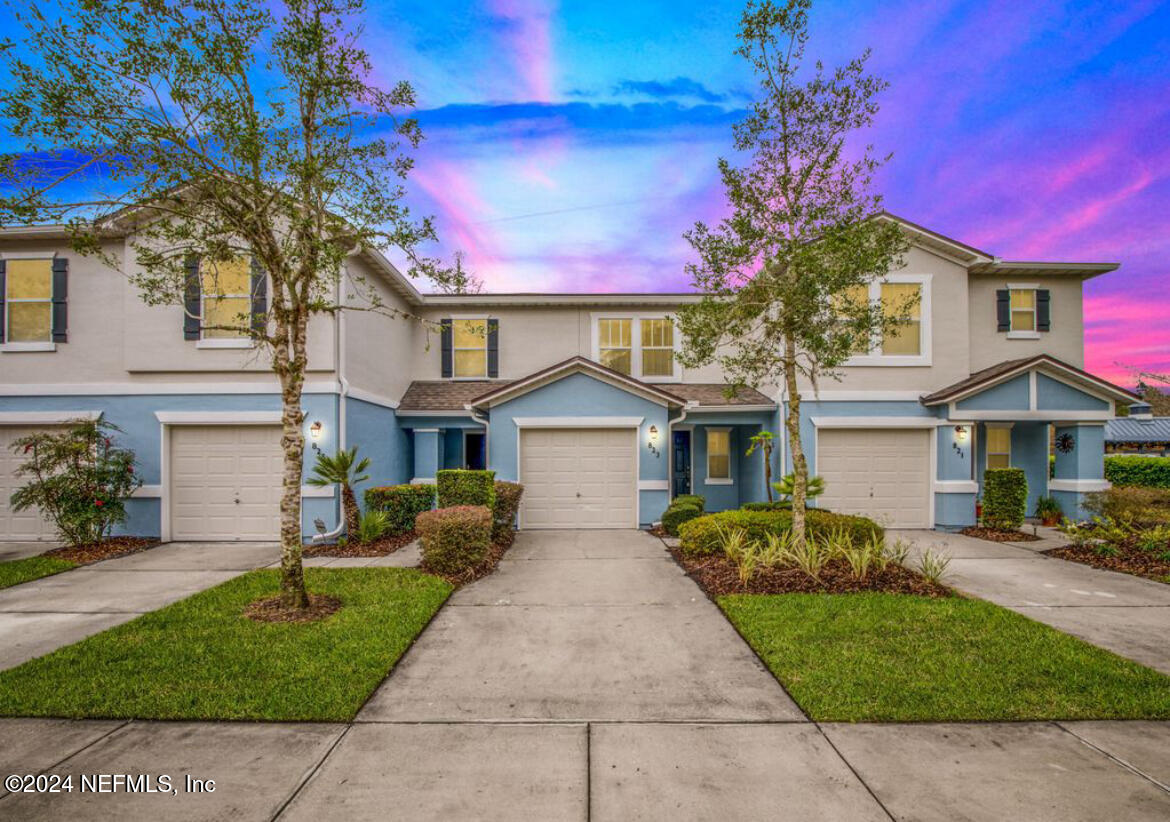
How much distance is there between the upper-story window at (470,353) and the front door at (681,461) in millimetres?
5906

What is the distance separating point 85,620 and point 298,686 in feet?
13.0

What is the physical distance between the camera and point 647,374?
14031mm

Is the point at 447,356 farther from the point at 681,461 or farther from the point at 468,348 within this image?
the point at 681,461

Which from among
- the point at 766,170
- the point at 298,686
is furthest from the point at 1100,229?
the point at 298,686

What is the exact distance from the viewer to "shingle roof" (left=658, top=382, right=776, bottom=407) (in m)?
→ 12.6

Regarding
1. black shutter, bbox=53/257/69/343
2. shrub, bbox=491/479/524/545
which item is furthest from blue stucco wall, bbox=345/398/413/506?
black shutter, bbox=53/257/69/343

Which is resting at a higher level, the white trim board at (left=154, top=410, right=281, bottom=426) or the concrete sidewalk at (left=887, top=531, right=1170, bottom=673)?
the white trim board at (left=154, top=410, right=281, bottom=426)

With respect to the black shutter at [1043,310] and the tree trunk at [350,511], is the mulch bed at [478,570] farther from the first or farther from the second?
the black shutter at [1043,310]

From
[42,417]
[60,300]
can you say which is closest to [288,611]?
[42,417]

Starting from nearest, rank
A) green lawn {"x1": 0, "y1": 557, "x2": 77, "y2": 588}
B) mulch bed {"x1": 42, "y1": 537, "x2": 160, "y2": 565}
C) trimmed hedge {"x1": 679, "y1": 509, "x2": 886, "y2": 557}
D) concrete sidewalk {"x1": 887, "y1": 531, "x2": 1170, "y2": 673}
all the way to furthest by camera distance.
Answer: concrete sidewalk {"x1": 887, "y1": 531, "x2": 1170, "y2": 673} < green lawn {"x1": 0, "y1": 557, "x2": 77, "y2": 588} < trimmed hedge {"x1": 679, "y1": 509, "x2": 886, "y2": 557} < mulch bed {"x1": 42, "y1": 537, "x2": 160, "y2": 565}

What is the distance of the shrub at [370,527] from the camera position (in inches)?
381

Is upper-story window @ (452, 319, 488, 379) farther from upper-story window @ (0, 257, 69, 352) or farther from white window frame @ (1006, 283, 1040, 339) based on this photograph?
white window frame @ (1006, 283, 1040, 339)

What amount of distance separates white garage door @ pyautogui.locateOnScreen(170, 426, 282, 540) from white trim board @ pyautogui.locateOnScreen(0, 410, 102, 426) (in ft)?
6.36

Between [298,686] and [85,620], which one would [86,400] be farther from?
[298,686]
